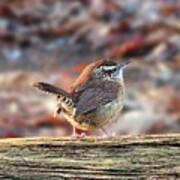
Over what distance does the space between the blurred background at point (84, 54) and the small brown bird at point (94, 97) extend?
219 cm

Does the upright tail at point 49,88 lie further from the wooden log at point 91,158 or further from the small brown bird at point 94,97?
the wooden log at point 91,158

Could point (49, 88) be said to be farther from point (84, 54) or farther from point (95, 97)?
point (84, 54)

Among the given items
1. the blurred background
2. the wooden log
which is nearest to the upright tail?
the wooden log

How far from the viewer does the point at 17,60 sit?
9984 mm

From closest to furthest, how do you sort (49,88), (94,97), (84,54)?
(49,88) < (94,97) < (84,54)

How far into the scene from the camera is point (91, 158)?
342 cm

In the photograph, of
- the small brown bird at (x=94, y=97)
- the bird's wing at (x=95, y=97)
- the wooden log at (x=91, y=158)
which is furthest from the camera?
the bird's wing at (x=95, y=97)

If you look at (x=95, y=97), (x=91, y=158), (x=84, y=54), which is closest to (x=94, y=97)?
(x=95, y=97)

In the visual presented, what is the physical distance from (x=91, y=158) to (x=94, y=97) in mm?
1401

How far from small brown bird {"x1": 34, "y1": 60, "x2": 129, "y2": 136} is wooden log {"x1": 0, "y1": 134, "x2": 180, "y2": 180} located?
32.5 inches

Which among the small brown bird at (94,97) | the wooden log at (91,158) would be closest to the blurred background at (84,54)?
the small brown bird at (94,97)

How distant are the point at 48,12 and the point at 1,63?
232 centimetres

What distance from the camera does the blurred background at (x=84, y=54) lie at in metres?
7.88

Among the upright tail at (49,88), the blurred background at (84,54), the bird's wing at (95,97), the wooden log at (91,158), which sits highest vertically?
the blurred background at (84,54)
